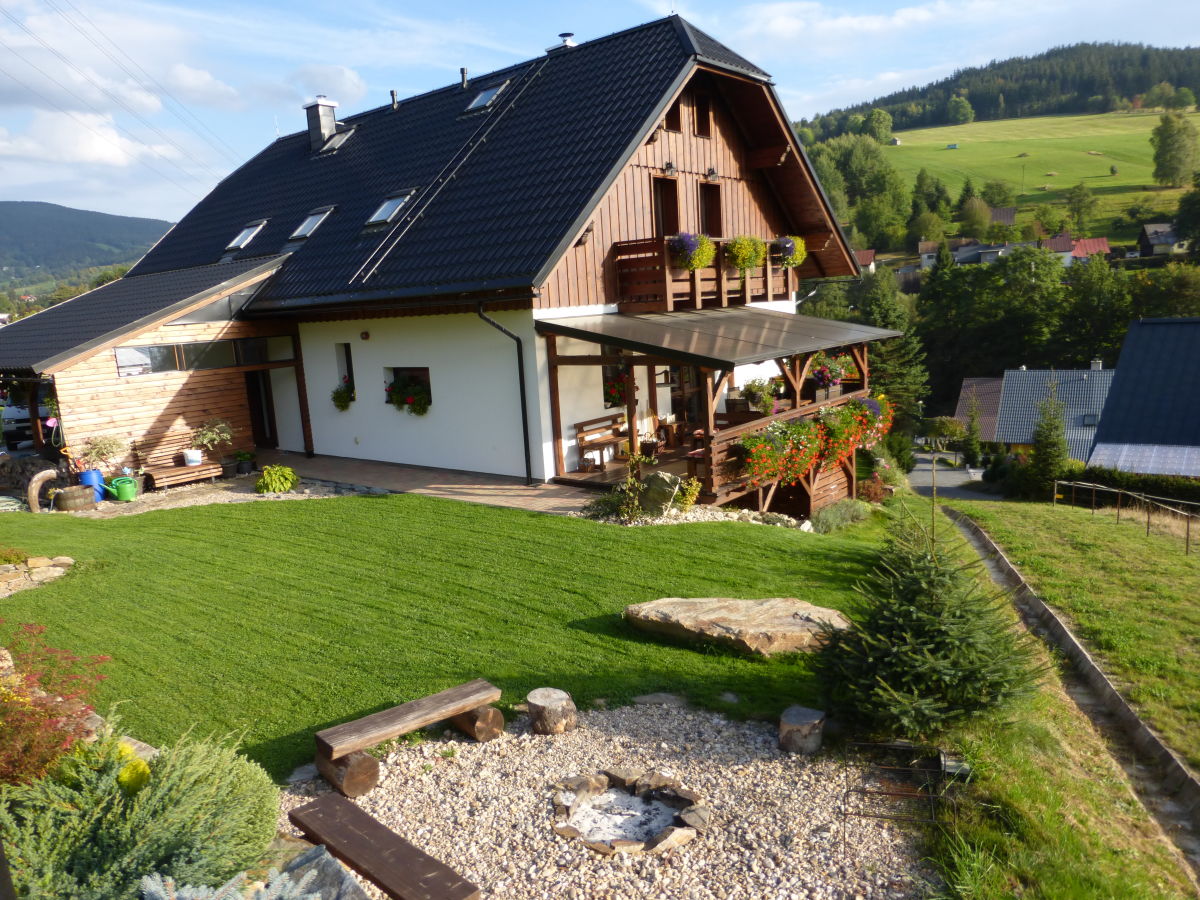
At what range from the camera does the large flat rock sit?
7.01 m

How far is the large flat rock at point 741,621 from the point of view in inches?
276

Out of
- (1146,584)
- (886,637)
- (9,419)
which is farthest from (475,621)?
(9,419)

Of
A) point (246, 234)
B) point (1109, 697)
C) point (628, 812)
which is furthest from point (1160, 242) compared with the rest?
point (628, 812)

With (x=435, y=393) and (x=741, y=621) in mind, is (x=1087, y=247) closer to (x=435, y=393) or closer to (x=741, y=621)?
(x=435, y=393)

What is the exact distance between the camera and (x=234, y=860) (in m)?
3.90

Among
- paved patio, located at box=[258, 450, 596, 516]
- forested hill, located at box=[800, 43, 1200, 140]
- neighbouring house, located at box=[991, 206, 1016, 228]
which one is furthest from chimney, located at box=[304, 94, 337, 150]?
forested hill, located at box=[800, 43, 1200, 140]

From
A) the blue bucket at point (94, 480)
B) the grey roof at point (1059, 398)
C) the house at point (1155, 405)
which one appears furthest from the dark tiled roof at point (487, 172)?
the grey roof at point (1059, 398)

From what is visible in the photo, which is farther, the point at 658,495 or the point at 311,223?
the point at 311,223

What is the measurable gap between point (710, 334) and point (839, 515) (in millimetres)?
4101

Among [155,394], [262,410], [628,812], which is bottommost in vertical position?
[628,812]

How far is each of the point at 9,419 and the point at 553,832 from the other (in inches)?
712

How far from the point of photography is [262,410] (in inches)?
720

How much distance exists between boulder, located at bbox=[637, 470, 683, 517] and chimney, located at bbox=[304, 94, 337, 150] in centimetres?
1434

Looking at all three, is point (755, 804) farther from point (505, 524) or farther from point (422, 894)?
point (505, 524)
